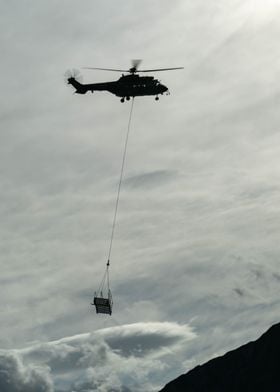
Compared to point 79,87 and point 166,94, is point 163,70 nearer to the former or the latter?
point 166,94

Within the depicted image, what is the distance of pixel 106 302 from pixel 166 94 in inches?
1135

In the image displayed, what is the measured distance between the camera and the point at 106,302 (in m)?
89.6

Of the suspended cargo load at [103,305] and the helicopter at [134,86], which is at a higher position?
the helicopter at [134,86]

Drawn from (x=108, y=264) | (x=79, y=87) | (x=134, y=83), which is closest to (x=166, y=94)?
(x=134, y=83)

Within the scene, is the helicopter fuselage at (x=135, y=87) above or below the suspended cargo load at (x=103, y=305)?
above

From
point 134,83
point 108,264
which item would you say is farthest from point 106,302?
point 134,83

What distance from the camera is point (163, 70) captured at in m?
90.7

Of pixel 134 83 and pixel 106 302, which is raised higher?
pixel 134 83

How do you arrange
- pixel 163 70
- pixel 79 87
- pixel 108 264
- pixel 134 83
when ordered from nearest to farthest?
pixel 108 264 < pixel 163 70 < pixel 134 83 < pixel 79 87

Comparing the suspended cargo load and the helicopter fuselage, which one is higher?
the helicopter fuselage

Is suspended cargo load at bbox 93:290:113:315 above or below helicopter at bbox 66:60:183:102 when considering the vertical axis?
below

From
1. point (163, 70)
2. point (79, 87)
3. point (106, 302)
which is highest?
point (79, 87)

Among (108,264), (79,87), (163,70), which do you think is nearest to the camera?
(108,264)

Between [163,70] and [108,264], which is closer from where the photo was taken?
[108,264]
